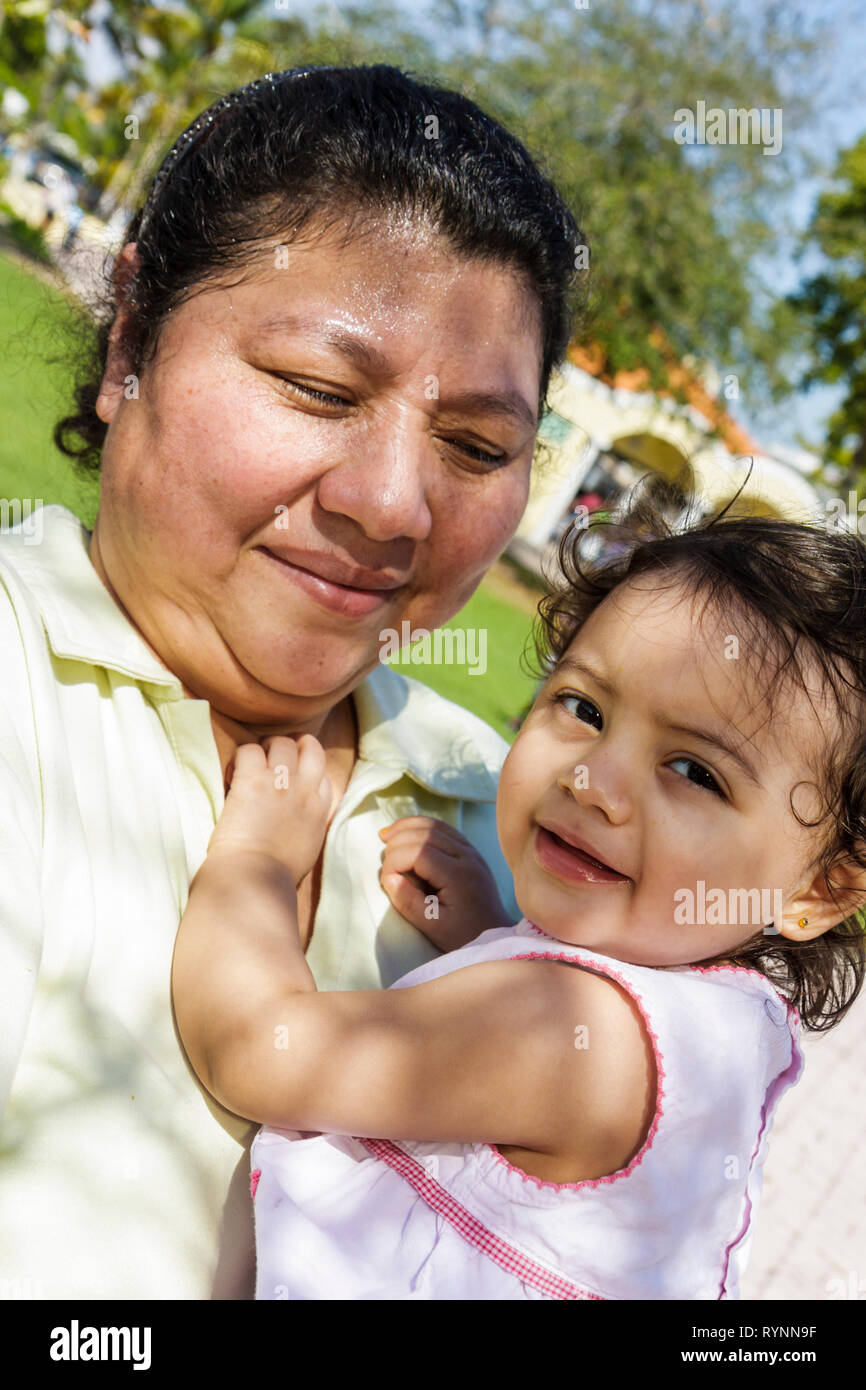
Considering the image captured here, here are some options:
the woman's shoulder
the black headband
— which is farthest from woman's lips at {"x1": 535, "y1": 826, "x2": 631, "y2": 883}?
the black headband

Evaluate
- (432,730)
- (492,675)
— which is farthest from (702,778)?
(492,675)

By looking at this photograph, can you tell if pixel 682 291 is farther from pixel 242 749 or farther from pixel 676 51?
pixel 242 749

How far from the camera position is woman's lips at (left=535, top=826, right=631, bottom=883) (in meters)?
1.89

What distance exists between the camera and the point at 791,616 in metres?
1.95

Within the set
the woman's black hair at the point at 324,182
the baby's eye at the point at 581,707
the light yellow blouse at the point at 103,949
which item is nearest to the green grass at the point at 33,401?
the woman's black hair at the point at 324,182

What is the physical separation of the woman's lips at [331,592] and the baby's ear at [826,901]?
2.98 ft

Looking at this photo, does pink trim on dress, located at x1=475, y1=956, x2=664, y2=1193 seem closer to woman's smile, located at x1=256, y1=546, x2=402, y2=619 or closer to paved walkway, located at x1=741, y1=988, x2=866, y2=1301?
woman's smile, located at x1=256, y1=546, x2=402, y2=619

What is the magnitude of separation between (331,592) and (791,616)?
0.79m

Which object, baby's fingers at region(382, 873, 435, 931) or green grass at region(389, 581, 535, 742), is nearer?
baby's fingers at region(382, 873, 435, 931)

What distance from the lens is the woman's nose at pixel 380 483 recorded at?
1.97 meters

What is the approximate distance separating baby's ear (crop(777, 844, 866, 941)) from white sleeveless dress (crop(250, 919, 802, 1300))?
0.75 feet

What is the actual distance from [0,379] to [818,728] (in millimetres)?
11996

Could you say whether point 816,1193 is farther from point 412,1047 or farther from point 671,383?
point 671,383
